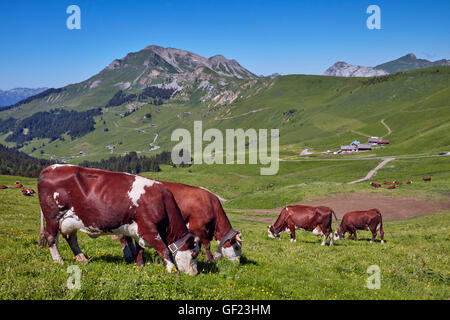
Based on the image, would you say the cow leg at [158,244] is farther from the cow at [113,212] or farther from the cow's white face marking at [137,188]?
the cow's white face marking at [137,188]

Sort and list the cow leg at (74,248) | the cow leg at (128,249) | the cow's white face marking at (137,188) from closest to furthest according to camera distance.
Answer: the cow's white face marking at (137,188) → the cow leg at (74,248) → the cow leg at (128,249)

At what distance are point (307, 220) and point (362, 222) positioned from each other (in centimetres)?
671

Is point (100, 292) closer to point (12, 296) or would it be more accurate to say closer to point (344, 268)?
point (12, 296)

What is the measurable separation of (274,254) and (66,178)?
37.2ft

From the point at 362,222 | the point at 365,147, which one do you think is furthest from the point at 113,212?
the point at 365,147

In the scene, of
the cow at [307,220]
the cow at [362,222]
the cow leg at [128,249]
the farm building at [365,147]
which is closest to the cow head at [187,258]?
the cow leg at [128,249]

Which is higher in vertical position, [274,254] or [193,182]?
[274,254]

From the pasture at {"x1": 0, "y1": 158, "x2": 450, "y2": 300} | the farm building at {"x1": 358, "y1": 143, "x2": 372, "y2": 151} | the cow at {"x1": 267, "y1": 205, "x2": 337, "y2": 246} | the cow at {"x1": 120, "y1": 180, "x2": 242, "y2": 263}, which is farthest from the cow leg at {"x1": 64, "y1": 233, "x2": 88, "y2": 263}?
the farm building at {"x1": 358, "y1": 143, "x2": 372, "y2": 151}

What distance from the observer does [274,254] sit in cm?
1700

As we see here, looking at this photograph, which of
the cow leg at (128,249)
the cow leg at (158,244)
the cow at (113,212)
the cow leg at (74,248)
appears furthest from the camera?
the cow leg at (128,249)

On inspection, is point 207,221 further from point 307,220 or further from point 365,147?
point 365,147

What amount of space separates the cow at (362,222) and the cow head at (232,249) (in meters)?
Result: 16.2

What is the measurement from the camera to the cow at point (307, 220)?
2320 centimetres

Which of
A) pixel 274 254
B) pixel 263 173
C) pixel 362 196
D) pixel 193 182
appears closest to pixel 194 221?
pixel 274 254
